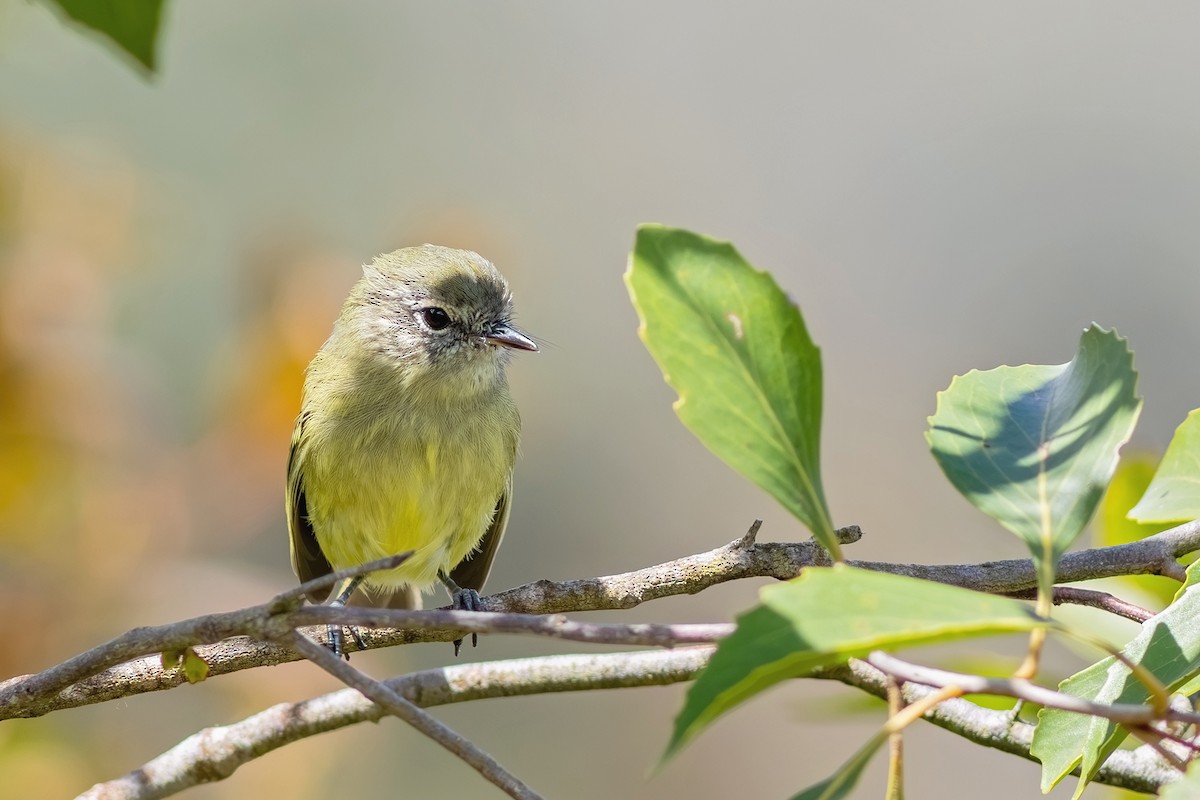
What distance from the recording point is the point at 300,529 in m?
4.21

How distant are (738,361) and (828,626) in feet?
1.33

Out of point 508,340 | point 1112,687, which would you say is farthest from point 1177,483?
point 508,340

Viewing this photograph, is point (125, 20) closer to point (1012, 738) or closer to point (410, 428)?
point (1012, 738)

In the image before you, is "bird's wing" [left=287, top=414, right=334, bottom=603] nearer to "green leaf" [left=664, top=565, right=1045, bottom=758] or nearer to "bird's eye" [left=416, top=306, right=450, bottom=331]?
"bird's eye" [left=416, top=306, right=450, bottom=331]

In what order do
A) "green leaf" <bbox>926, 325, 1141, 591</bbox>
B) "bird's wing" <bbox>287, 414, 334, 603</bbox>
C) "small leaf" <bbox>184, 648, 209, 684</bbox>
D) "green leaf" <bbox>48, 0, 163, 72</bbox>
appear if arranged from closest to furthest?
"green leaf" <bbox>48, 0, 163, 72</bbox> < "green leaf" <bbox>926, 325, 1141, 591</bbox> < "small leaf" <bbox>184, 648, 209, 684</bbox> < "bird's wing" <bbox>287, 414, 334, 603</bbox>

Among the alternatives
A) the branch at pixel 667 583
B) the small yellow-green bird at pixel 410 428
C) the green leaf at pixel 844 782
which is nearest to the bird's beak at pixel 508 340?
the small yellow-green bird at pixel 410 428

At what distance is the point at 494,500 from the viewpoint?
13.1 ft

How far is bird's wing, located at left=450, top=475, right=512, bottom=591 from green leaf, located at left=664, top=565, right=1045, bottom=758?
320 cm

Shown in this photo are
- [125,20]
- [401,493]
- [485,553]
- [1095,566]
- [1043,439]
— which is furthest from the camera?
[485,553]

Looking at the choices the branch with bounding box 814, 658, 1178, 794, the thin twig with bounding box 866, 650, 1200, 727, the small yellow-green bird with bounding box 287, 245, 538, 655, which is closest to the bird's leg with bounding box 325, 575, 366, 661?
the small yellow-green bird with bounding box 287, 245, 538, 655

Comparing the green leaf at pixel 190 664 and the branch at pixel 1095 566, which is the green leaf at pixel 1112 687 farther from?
the green leaf at pixel 190 664

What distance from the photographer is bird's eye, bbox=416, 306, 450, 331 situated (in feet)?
13.9

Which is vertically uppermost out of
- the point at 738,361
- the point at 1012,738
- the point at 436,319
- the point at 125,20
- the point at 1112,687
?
the point at 436,319

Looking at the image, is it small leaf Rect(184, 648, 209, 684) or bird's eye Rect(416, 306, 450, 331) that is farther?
bird's eye Rect(416, 306, 450, 331)
